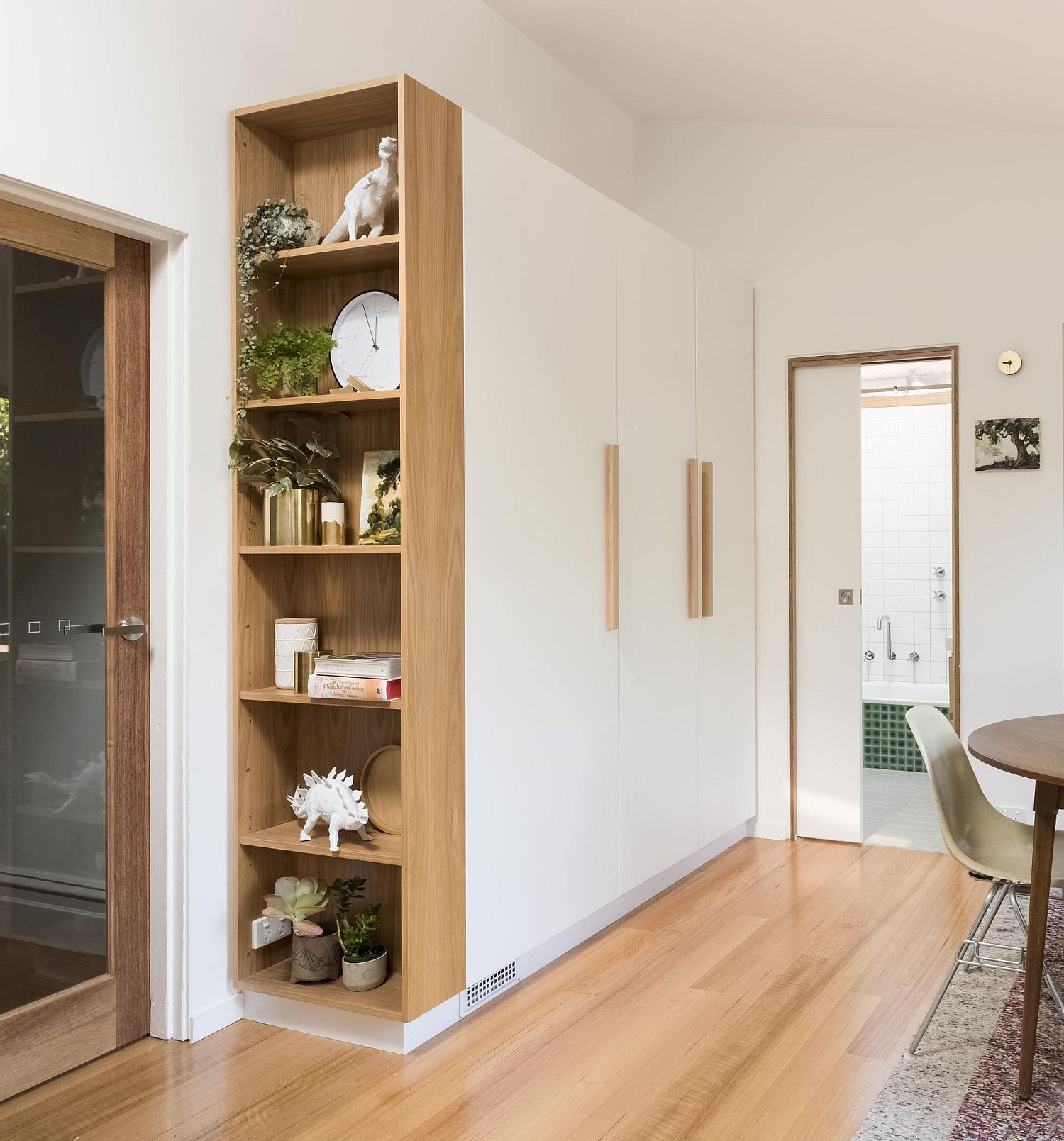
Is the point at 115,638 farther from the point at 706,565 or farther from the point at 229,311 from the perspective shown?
the point at 706,565

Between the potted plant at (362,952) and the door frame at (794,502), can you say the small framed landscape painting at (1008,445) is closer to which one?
the door frame at (794,502)

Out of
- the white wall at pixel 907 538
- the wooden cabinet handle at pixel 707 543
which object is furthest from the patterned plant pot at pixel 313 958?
the white wall at pixel 907 538

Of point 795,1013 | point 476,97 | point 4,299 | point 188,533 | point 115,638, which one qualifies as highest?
point 476,97

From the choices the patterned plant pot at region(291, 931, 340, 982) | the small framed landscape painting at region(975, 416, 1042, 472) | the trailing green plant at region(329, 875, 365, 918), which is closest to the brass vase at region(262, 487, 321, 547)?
the trailing green plant at region(329, 875, 365, 918)

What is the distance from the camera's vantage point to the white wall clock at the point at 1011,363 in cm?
445

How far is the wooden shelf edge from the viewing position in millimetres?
2744

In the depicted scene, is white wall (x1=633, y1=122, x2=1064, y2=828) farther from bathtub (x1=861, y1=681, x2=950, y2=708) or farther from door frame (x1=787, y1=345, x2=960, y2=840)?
bathtub (x1=861, y1=681, x2=950, y2=708)

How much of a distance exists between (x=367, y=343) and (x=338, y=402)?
207 mm

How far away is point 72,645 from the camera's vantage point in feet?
8.67

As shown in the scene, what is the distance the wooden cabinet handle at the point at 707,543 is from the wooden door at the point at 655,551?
132 millimetres

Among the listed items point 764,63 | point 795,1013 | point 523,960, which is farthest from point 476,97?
point 795,1013

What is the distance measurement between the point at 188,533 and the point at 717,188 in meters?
3.22

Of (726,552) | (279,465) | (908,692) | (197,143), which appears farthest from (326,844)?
(908,692)

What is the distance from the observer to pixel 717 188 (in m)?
5.02
